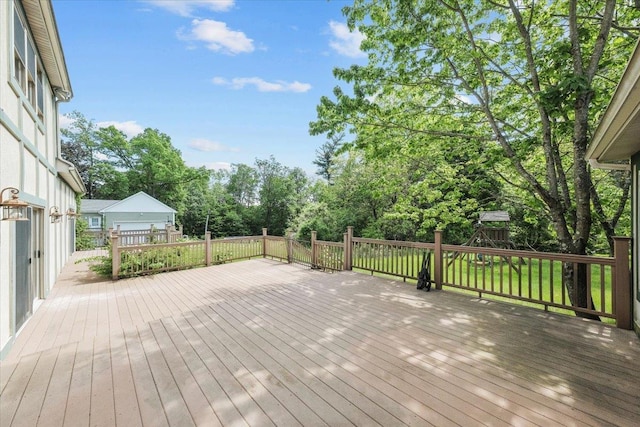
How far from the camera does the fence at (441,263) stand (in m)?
3.64

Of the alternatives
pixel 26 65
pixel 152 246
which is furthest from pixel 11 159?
pixel 152 246

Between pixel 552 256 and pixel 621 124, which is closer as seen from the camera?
pixel 621 124

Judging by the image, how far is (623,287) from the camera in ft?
11.4

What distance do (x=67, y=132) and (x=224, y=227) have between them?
1815cm

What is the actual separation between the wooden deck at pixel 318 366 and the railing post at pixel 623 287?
0.24 metres

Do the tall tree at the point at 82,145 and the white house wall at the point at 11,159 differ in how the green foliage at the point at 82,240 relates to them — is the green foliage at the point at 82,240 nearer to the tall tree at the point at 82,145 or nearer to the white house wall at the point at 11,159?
the white house wall at the point at 11,159

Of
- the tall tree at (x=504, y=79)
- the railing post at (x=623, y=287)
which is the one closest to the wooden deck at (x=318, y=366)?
the railing post at (x=623, y=287)

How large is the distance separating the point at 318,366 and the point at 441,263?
3.73m

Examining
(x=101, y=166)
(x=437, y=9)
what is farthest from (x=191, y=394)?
(x=101, y=166)

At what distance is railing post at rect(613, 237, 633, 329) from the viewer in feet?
11.3

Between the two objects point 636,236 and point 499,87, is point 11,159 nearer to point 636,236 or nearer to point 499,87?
point 636,236

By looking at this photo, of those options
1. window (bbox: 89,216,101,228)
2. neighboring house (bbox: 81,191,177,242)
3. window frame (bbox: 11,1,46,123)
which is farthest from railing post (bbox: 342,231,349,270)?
window (bbox: 89,216,101,228)

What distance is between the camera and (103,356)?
9.77 ft

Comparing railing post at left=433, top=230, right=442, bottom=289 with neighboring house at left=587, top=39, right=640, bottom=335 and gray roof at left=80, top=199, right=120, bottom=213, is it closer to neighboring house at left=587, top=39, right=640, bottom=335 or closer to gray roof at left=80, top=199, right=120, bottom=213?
neighboring house at left=587, top=39, right=640, bottom=335
